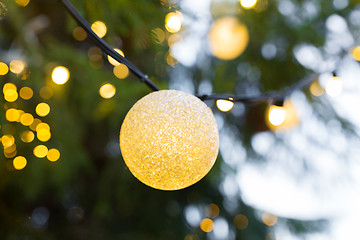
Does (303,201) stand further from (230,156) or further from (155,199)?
(155,199)

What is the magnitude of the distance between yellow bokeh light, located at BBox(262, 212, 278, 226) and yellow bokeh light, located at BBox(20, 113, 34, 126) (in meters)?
1.21

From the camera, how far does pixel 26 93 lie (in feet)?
4.91

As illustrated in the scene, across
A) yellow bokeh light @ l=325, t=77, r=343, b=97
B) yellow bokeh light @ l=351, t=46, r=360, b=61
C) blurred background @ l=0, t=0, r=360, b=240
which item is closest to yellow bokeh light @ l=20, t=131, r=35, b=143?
blurred background @ l=0, t=0, r=360, b=240

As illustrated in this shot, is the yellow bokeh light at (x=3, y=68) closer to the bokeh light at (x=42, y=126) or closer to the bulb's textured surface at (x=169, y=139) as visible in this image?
the bokeh light at (x=42, y=126)

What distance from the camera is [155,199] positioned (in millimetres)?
1791

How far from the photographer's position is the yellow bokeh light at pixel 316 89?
1.88 m

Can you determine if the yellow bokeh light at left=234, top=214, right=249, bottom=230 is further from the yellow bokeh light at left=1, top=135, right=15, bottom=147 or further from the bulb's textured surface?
the bulb's textured surface

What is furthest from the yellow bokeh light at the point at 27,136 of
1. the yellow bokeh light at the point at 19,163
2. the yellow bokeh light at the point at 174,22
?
the yellow bokeh light at the point at 174,22

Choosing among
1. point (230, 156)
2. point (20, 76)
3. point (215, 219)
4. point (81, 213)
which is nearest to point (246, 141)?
point (230, 156)

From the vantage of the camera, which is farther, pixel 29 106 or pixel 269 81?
pixel 269 81

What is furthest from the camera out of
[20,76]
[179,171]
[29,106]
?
[29,106]

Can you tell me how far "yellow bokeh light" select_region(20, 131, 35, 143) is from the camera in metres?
1.45

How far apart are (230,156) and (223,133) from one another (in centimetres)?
13

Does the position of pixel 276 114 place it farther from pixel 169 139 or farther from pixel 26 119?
pixel 26 119
